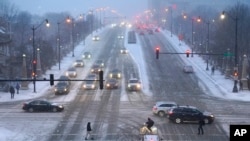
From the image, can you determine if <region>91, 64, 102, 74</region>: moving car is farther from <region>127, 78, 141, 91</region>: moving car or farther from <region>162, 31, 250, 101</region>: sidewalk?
<region>162, 31, 250, 101</region>: sidewalk

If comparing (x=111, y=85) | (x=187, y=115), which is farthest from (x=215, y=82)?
(x=187, y=115)

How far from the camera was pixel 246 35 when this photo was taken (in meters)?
90.5

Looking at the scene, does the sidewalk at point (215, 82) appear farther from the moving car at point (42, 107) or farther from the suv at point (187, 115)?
the moving car at point (42, 107)

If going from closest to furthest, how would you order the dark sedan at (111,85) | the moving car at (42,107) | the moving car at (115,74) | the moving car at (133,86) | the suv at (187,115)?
the suv at (187,115)
the moving car at (42,107)
the moving car at (133,86)
the dark sedan at (111,85)
the moving car at (115,74)

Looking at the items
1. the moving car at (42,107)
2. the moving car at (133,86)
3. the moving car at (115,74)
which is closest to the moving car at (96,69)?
the moving car at (115,74)

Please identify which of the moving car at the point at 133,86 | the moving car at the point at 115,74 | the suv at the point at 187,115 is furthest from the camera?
the moving car at the point at 115,74

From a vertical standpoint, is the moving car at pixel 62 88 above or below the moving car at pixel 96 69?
below

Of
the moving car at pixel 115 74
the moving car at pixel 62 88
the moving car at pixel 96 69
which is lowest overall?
the moving car at pixel 62 88

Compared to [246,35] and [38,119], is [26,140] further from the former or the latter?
[246,35]

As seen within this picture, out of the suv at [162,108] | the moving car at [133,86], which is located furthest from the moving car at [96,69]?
the suv at [162,108]

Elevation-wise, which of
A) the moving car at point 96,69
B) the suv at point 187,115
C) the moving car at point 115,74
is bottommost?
the suv at point 187,115

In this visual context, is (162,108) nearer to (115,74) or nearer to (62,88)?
(62,88)

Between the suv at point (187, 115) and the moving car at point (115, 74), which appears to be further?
the moving car at point (115, 74)

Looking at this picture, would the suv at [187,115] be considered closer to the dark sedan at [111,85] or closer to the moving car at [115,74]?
the dark sedan at [111,85]
